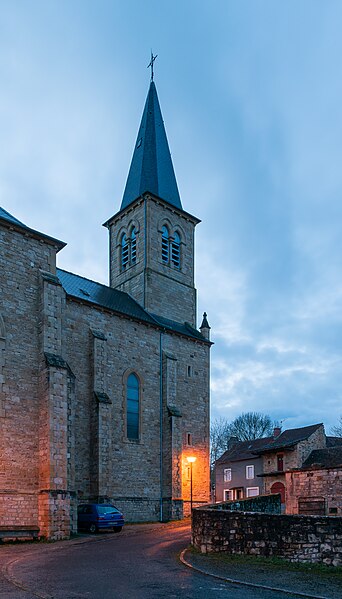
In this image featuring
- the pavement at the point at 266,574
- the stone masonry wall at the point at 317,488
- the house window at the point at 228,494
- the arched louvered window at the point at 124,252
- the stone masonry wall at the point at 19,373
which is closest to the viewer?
the pavement at the point at 266,574

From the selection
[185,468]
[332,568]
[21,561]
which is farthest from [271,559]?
[185,468]

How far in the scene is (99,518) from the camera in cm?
2036


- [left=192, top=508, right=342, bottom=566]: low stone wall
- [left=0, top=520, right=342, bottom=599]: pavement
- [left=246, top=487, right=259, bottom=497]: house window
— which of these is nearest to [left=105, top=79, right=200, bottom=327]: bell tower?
[left=246, top=487, right=259, bottom=497]: house window

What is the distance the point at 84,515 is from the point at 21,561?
8683mm

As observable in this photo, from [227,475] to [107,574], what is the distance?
35.8m

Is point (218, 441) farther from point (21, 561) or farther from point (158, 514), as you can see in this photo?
point (21, 561)

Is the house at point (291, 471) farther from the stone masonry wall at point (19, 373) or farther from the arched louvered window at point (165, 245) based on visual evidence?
the arched louvered window at point (165, 245)

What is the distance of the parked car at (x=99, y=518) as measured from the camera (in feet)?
66.9

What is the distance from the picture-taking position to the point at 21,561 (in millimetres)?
12766

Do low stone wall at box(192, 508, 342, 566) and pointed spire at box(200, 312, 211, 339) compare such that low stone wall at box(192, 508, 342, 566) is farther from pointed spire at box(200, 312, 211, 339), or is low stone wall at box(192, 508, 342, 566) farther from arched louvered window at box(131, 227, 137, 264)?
arched louvered window at box(131, 227, 137, 264)

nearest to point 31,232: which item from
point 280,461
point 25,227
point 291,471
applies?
point 25,227

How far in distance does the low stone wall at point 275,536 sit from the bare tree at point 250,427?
64.0 meters

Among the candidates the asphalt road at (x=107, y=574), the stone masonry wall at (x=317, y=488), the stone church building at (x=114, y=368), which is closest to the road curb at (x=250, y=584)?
the asphalt road at (x=107, y=574)

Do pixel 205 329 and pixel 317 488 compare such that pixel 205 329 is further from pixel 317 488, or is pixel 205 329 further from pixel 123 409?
pixel 317 488
